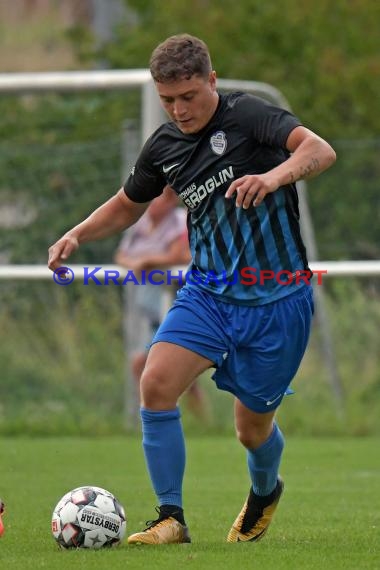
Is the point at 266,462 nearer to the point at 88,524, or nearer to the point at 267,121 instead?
the point at 88,524

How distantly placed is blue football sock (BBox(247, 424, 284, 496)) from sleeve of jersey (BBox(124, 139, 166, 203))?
1.24 m

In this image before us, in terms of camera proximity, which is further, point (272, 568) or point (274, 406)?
point (274, 406)

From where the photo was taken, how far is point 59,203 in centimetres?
1412

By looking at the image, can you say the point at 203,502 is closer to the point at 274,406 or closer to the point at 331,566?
the point at 274,406

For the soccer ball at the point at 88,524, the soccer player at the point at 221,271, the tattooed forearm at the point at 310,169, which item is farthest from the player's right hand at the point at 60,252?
the tattooed forearm at the point at 310,169

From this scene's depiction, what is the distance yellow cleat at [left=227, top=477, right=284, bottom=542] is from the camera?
263 inches

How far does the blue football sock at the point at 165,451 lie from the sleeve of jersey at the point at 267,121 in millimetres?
1248

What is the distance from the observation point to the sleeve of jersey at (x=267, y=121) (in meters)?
6.18

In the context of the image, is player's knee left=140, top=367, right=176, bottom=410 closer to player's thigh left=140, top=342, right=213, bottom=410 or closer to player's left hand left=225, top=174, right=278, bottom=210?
player's thigh left=140, top=342, right=213, bottom=410

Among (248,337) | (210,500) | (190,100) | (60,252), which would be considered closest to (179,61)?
(190,100)

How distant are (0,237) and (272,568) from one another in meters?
8.71

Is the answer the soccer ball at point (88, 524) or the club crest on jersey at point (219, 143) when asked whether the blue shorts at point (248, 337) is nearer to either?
the club crest on jersey at point (219, 143)

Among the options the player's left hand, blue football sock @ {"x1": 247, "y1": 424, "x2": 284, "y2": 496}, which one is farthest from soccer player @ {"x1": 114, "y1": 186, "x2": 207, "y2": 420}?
the player's left hand

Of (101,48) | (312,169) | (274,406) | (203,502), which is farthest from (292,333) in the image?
(101,48)
